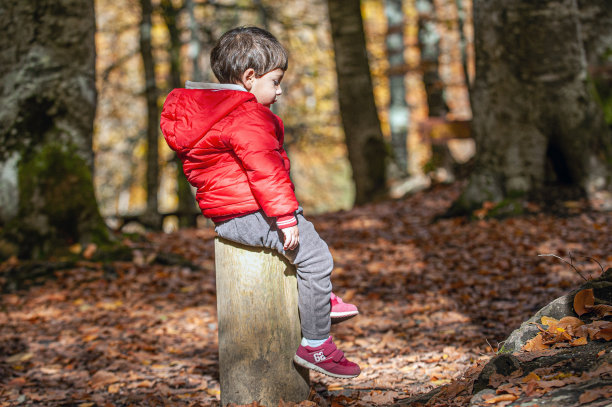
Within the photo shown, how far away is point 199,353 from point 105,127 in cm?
1824

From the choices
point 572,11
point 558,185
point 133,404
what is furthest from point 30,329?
point 572,11

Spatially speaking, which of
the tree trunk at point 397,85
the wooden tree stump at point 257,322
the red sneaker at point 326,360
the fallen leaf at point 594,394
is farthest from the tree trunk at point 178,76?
the fallen leaf at point 594,394

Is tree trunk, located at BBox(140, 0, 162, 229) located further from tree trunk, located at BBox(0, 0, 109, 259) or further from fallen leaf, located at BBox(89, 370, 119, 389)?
fallen leaf, located at BBox(89, 370, 119, 389)

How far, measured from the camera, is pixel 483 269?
233 inches

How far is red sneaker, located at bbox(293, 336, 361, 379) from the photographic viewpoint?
3080mm

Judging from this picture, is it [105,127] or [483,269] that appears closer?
[483,269]

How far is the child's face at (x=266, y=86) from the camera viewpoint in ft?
10.0

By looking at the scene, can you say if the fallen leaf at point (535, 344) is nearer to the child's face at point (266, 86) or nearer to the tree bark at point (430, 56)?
the child's face at point (266, 86)

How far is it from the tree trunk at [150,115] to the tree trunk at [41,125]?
589cm

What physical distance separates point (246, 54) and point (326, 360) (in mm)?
1648

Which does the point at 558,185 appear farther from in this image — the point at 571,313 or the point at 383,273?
the point at 571,313

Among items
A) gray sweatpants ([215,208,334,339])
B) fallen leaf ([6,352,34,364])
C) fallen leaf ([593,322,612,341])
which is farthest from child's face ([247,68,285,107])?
fallen leaf ([6,352,34,364])

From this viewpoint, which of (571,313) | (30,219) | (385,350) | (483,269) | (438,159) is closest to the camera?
(571,313)

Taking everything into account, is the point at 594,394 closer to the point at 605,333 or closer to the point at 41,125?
the point at 605,333
